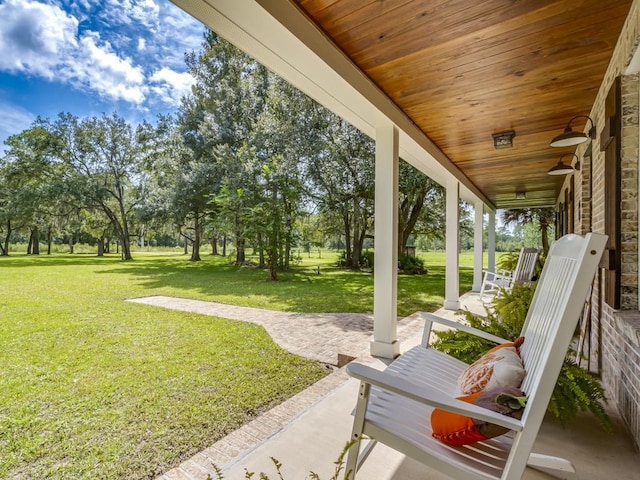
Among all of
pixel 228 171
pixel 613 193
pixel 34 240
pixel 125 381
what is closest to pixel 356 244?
pixel 228 171

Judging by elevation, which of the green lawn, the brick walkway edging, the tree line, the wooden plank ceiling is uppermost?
the tree line

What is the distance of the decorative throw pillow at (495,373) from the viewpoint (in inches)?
47.7

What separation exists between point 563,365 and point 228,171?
1131 cm

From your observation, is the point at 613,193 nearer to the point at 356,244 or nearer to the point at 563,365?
the point at 563,365

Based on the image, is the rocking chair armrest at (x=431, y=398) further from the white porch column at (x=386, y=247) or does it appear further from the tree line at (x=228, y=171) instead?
the tree line at (x=228, y=171)

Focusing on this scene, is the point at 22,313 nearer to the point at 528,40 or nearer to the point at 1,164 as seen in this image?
the point at 528,40

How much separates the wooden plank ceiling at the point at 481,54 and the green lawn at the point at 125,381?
8.22 feet

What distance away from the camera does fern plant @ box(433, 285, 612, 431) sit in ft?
5.36

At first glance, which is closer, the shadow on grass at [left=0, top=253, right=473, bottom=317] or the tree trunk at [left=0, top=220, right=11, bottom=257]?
the shadow on grass at [left=0, top=253, right=473, bottom=317]

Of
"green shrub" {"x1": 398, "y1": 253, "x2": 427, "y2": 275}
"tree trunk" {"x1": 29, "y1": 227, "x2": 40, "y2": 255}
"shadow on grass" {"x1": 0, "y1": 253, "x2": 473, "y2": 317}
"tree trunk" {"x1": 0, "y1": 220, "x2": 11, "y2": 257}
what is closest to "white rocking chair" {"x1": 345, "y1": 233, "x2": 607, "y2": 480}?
"shadow on grass" {"x1": 0, "y1": 253, "x2": 473, "y2": 317}

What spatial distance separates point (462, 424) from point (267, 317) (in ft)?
14.2

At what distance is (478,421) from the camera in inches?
41.1

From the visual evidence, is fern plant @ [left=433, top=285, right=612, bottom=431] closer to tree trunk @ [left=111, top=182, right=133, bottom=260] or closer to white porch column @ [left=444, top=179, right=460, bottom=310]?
white porch column @ [left=444, top=179, right=460, bottom=310]

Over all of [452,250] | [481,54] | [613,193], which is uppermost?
[481,54]
